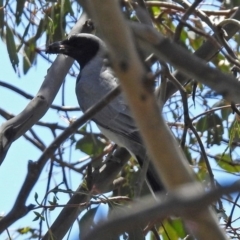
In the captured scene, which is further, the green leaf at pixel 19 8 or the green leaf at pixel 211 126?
the green leaf at pixel 211 126

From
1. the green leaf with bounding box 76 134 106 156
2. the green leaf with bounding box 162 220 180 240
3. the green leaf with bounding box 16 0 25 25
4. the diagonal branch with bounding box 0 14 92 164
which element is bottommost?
the green leaf with bounding box 162 220 180 240

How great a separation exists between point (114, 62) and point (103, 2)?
0.08m

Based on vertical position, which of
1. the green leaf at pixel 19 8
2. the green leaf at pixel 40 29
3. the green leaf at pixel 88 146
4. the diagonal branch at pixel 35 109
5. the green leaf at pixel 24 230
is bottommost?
the green leaf at pixel 24 230

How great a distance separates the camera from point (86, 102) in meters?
3.83

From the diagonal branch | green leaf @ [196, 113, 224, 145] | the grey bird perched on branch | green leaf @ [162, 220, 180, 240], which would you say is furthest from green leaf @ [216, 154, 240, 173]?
the diagonal branch

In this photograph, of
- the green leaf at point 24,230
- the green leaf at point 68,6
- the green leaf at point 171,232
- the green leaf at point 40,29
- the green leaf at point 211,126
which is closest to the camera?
the green leaf at point 171,232

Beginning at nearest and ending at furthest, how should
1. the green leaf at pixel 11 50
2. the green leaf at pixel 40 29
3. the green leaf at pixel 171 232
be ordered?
the green leaf at pixel 171 232
the green leaf at pixel 11 50
the green leaf at pixel 40 29

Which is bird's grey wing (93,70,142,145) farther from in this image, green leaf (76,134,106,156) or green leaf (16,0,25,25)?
green leaf (16,0,25,25)

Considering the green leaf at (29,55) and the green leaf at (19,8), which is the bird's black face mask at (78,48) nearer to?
the green leaf at (29,55)

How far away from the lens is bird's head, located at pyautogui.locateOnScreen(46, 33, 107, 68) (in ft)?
11.5

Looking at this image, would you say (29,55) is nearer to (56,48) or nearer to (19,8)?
(56,48)

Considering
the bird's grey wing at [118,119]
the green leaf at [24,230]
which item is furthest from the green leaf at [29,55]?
the green leaf at [24,230]

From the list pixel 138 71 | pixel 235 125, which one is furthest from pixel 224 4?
pixel 138 71

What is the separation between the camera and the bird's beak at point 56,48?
3425mm
